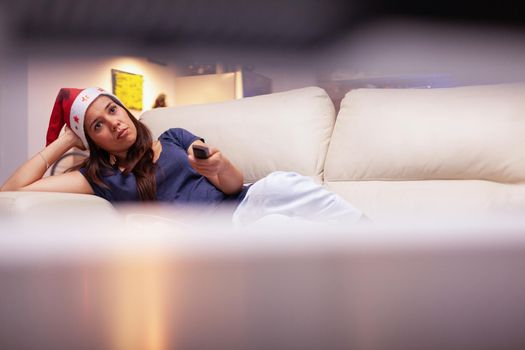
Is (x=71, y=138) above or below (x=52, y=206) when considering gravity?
above

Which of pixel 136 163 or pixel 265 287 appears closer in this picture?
pixel 265 287

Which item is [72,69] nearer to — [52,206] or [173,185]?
[52,206]

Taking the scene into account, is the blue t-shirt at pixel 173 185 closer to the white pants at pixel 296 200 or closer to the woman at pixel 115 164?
the woman at pixel 115 164

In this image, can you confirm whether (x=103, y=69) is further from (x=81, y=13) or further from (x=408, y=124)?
(x=408, y=124)

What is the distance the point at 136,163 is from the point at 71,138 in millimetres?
166

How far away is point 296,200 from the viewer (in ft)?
2.02

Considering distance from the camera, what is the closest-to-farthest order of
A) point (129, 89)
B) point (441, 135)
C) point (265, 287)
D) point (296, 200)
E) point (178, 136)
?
point (265, 287) < point (129, 89) < point (296, 200) < point (441, 135) < point (178, 136)

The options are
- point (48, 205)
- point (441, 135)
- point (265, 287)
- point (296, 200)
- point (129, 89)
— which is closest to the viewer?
point (265, 287)

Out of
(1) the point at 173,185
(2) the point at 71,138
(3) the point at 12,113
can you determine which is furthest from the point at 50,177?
(3) the point at 12,113

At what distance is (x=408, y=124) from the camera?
1032 mm

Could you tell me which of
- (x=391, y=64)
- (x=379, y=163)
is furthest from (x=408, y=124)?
(x=391, y=64)

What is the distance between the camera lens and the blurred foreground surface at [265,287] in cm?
13

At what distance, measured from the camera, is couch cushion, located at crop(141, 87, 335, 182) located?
1161 mm

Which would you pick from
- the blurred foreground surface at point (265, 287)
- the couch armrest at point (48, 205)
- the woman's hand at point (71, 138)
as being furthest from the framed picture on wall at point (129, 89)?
the woman's hand at point (71, 138)
